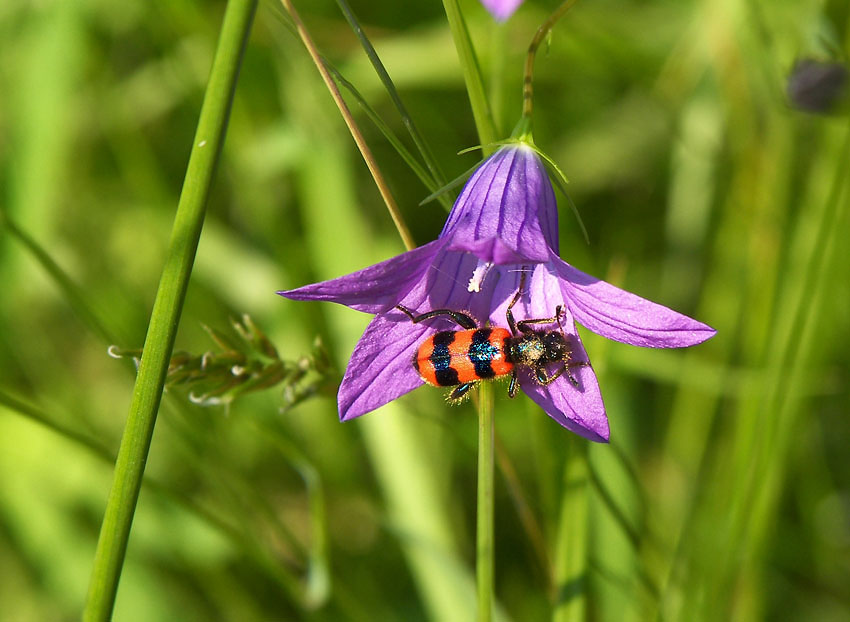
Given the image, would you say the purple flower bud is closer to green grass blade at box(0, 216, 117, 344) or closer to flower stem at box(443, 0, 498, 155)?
flower stem at box(443, 0, 498, 155)

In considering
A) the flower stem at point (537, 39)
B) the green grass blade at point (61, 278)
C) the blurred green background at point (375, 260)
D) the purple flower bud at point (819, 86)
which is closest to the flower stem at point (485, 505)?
the flower stem at point (537, 39)

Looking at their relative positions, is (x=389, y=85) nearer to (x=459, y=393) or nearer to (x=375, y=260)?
(x=459, y=393)

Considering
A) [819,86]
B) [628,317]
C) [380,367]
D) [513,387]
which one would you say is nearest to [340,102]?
[380,367]

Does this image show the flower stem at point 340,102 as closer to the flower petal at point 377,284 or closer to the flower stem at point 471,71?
the flower petal at point 377,284

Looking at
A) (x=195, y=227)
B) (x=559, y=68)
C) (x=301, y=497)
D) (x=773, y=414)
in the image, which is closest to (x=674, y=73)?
(x=559, y=68)

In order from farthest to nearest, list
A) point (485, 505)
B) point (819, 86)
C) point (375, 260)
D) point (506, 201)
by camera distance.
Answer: point (375, 260)
point (819, 86)
point (506, 201)
point (485, 505)

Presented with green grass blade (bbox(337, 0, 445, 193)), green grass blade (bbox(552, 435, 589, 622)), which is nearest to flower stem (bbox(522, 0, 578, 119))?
green grass blade (bbox(337, 0, 445, 193))
